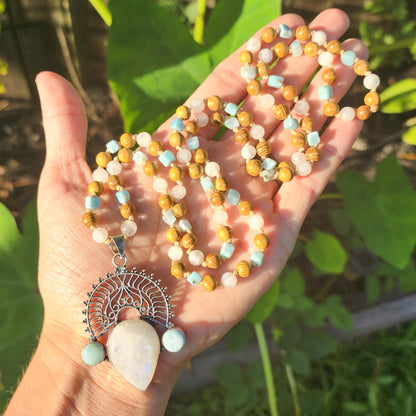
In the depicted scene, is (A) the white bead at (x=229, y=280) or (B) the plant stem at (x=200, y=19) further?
(B) the plant stem at (x=200, y=19)

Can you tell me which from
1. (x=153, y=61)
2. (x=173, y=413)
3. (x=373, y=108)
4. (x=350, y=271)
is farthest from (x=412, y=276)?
(x=153, y=61)

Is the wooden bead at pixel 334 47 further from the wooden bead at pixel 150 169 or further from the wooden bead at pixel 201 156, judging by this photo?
the wooden bead at pixel 150 169

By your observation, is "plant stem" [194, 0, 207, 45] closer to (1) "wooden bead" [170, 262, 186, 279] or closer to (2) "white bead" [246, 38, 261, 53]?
(2) "white bead" [246, 38, 261, 53]

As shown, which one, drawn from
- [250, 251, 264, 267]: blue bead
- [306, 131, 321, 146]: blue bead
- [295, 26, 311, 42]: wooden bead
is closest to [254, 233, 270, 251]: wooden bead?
[250, 251, 264, 267]: blue bead

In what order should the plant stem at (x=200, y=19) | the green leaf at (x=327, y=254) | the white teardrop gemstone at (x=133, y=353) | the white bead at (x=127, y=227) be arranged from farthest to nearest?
the green leaf at (x=327, y=254), the plant stem at (x=200, y=19), the white bead at (x=127, y=227), the white teardrop gemstone at (x=133, y=353)

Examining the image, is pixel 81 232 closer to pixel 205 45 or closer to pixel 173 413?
pixel 205 45

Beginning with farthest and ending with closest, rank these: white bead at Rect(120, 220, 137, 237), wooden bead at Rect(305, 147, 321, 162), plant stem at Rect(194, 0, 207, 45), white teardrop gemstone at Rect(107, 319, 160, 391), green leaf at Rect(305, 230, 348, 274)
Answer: green leaf at Rect(305, 230, 348, 274), plant stem at Rect(194, 0, 207, 45), wooden bead at Rect(305, 147, 321, 162), white bead at Rect(120, 220, 137, 237), white teardrop gemstone at Rect(107, 319, 160, 391)

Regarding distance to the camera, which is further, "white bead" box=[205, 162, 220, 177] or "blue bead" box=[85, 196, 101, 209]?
"white bead" box=[205, 162, 220, 177]

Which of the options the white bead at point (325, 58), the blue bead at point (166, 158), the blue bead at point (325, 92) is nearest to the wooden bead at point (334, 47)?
the white bead at point (325, 58)

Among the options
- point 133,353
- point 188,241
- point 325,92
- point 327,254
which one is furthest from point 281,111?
point 133,353
